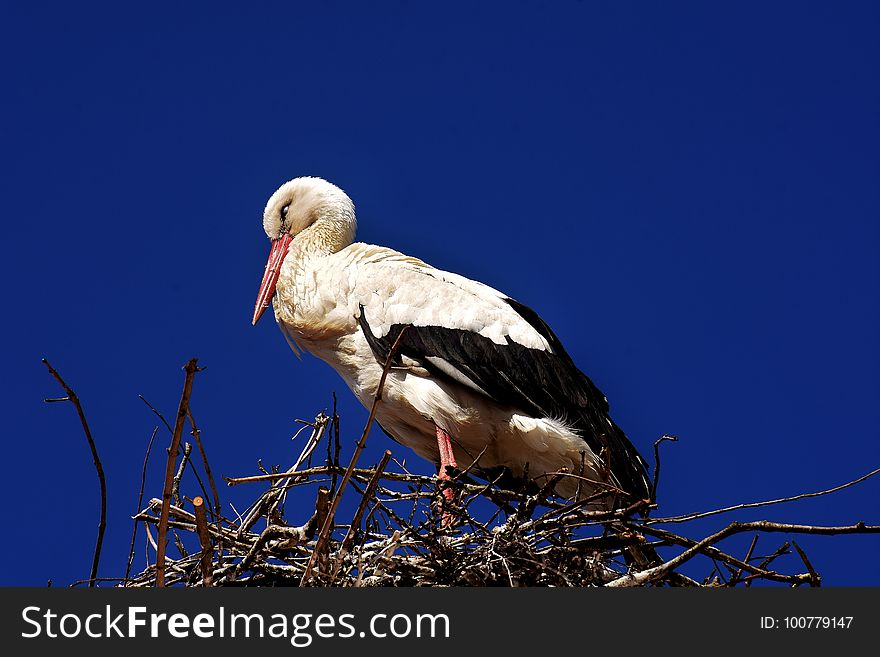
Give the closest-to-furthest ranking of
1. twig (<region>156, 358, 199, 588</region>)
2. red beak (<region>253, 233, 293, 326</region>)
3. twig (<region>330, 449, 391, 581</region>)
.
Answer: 1. twig (<region>156, 358, 199, 588</region>)
2. twig (<region>330, 449, 391, 581</region>)
3. red beak (<region>253, 233, 293, 326</region>)

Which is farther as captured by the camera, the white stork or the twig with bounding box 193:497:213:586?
→ the white stork

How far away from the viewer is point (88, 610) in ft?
10.8

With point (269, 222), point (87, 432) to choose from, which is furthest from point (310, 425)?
point (269, 222)

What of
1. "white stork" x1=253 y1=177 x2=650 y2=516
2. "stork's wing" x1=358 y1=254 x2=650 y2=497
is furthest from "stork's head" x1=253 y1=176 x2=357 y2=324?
"stork's wing" x1=358 y1=254 x2=650 y2=497

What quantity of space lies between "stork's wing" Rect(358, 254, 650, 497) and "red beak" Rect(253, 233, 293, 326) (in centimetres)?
62

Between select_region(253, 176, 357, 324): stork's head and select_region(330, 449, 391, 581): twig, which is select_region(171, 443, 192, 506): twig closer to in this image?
select_region(330, 449, 391, 581): twig

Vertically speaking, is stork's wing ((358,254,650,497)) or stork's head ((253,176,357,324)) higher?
stork's head ((253,176,357,324))

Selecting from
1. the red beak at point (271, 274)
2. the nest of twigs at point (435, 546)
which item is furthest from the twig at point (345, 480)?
the red beak at point (271, 274)

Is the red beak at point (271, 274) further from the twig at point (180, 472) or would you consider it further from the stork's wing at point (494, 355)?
the twig at point (180, 472)

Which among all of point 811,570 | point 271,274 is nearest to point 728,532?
point 811,570

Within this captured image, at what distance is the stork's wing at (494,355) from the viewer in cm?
516

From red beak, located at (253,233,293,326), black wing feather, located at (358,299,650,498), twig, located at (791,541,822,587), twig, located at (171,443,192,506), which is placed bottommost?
twig, located at (791,541,822,587)

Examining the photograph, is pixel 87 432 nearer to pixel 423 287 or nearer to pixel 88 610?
pixel 88 610

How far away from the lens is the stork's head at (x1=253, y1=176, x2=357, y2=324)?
19.1ft
